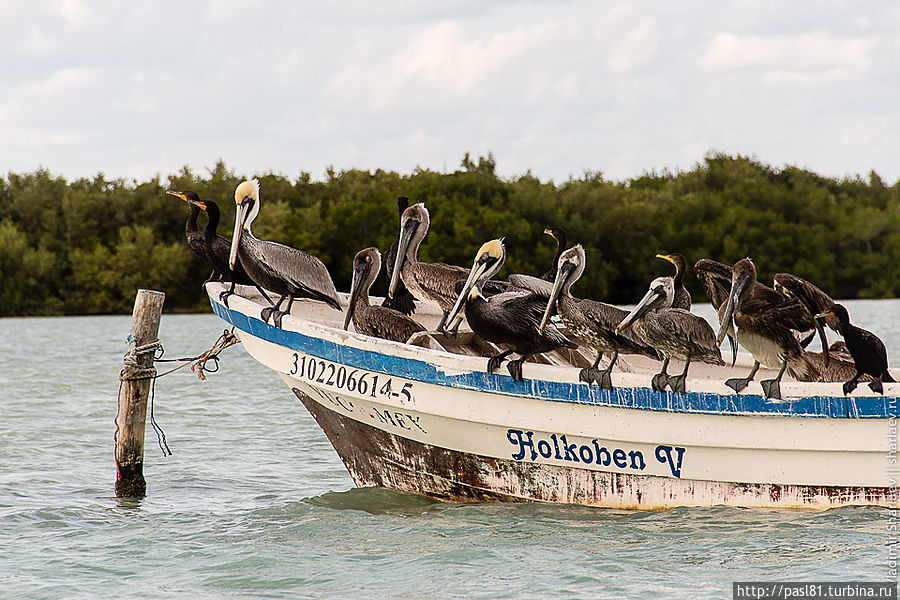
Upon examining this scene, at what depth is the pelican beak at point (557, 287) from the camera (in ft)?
23.1

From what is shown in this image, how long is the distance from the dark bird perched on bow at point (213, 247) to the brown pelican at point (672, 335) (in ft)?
10.6

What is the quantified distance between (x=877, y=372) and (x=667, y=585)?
1857mm

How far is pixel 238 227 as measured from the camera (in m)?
8.59

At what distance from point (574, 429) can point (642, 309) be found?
0.92m

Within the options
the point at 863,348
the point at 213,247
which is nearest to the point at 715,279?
the point at 863,348

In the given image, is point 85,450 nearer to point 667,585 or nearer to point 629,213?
point 667,585

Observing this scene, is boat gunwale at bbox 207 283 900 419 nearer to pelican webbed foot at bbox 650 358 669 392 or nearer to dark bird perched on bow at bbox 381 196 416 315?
pelican webbed foot at bbox 650 358 669 392

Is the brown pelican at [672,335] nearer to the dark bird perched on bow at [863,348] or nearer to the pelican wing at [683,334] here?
the pelican wing at [683,334]

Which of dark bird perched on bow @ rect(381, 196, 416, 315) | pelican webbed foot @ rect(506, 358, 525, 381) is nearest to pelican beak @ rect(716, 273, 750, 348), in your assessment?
pelican webbed foot @ rect(506, 358, 525, 381)

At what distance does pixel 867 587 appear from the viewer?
6164mm

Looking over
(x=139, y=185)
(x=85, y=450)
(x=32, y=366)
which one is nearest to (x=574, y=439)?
(x=85, y=450)

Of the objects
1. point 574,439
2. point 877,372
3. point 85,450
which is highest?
point 877,372

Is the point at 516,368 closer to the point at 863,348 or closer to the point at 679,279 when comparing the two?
the point at 679,279

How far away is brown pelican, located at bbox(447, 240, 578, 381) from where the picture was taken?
7109 millimetres
